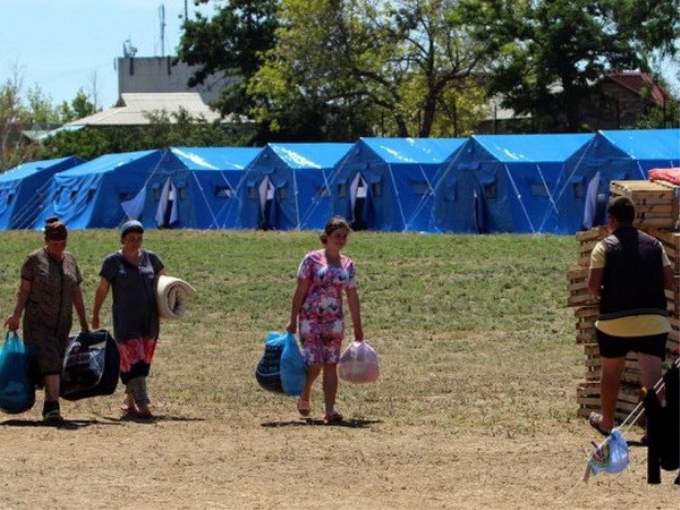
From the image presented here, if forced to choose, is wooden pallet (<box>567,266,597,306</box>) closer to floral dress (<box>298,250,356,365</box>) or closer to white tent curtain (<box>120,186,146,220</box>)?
floral dress (<box>298,250,356,365</box>)

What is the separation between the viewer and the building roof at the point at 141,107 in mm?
109125

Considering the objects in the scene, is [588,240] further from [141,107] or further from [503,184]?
[141,107]

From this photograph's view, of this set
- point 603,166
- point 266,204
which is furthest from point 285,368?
point 266,204

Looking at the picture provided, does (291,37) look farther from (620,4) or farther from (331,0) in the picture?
(620,4)

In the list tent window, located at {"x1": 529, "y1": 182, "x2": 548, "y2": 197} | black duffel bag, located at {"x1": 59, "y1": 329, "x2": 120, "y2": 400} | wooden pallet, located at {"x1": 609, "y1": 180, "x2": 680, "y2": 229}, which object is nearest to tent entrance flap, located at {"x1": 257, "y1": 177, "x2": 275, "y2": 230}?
tent window, located at {"x1": 529, "y1": 182, "x2": 548, "y2": 197}

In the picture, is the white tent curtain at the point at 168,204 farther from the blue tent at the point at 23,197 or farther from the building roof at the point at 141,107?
the building roof at the point at 141,107

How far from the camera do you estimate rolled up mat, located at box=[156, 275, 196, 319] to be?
494 inches

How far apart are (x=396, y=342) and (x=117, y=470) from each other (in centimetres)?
847

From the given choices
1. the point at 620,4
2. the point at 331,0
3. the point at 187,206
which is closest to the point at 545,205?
the point at 187,206

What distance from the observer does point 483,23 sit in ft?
227

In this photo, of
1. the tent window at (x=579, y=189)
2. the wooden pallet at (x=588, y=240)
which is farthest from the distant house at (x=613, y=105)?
the wooden pallet at (x=588, y=240)

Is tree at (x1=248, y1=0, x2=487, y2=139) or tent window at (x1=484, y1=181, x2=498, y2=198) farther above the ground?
tree at (x1=248, y1=0, x2=487, y2=139)

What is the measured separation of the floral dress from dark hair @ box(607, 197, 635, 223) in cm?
230

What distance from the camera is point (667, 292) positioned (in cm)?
1142
